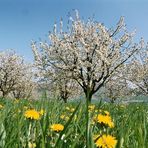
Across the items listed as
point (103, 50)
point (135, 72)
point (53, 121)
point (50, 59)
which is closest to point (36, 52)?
point (50, 59)

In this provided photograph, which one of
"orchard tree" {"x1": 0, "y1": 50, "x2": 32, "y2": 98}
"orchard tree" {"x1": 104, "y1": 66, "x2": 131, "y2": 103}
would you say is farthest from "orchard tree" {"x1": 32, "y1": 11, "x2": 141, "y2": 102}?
"orchard tree" {"x1": 0, "y1": 50, "x2": 32, "y2": 98}

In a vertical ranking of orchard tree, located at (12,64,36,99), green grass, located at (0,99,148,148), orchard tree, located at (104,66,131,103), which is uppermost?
orchard tree, located at (12,64,36,99)

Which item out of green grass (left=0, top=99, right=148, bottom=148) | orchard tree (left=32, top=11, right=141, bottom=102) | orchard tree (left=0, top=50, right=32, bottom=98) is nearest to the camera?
green grass (left=0, top=99, right=148, bottom=148)

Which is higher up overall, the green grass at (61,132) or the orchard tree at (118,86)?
the orchard tree at (118,86)

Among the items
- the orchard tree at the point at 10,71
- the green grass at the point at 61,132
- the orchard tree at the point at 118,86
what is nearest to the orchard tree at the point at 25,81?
the orchard tree at the point at 10,71

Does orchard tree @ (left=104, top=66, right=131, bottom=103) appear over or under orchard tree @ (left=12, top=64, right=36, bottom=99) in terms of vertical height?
under

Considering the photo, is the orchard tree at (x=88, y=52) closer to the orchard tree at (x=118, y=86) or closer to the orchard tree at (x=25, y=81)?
the orchard tree at (x=118, y=86)

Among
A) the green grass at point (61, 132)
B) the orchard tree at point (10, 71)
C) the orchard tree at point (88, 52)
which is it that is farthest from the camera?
the orchard tree at point (10, 71)

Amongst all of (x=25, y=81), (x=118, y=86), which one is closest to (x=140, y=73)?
(x=118, y=86)

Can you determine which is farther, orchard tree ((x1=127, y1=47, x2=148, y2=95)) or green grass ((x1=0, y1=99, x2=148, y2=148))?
orchard tree ((x1=127, y1=47, x2=148, y2=95))

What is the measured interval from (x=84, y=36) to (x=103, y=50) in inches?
95.4

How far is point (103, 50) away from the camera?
30844 mm

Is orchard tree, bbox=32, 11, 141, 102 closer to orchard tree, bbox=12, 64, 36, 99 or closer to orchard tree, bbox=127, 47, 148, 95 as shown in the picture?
orchard tree, bbox=127, 47, 148, 95

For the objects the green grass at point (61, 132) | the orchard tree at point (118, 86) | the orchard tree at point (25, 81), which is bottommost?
the green grass at point (61, 132)
